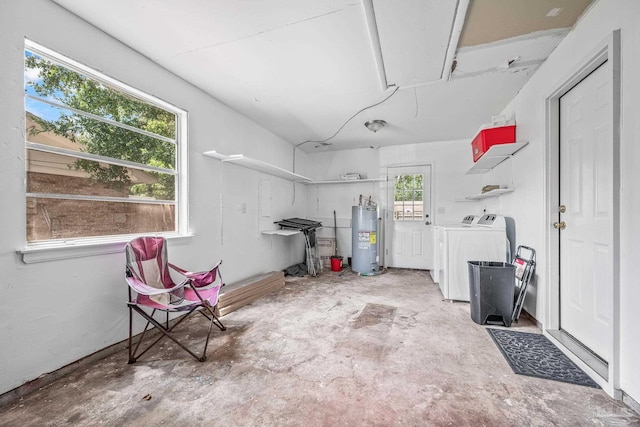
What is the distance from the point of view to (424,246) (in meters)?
5.14

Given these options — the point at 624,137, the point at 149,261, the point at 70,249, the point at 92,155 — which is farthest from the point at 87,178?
the point at 624,137

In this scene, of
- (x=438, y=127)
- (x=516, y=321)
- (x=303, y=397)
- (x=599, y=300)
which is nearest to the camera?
(x=303, y=397)

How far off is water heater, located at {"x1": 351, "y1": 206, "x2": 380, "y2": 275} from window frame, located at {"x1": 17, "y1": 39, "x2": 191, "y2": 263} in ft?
10.1

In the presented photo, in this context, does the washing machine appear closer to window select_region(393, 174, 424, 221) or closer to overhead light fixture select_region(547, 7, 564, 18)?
window select_region(393, 174, 424, 221)

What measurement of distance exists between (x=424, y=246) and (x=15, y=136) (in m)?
5.50

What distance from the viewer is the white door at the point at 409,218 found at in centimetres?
514

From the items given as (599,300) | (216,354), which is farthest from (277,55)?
(599,300)

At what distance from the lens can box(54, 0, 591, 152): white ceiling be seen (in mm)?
1790

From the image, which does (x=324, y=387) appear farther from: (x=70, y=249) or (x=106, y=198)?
(x=106, y=198)

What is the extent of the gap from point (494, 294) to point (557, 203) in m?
1.03

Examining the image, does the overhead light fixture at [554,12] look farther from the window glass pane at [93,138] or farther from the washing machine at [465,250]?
the window glass pane at [93,138]

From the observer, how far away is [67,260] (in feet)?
6.02

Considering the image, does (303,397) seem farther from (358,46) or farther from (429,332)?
(358,46)

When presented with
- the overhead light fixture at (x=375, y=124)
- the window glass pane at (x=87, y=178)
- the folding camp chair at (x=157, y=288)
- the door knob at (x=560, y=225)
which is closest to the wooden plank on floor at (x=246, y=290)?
the folding camp chair at (x=157, y=288)
